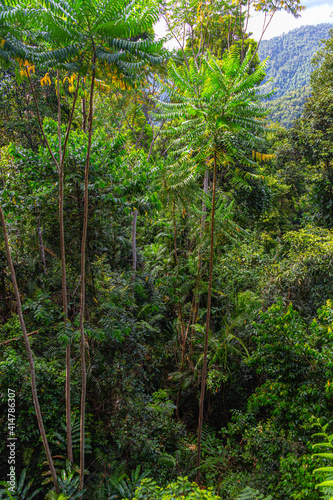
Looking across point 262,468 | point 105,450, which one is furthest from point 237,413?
point 105,450

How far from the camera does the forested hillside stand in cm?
276

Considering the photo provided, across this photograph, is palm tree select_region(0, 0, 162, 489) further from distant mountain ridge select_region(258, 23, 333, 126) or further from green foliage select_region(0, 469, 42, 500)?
distant mountain ridge select_region(258, 23, 333, 126)

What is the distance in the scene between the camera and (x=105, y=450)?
433 cm

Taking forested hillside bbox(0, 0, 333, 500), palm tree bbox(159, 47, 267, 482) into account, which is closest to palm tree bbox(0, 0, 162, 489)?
forested hillside bbox(0, 0, 333, 500)

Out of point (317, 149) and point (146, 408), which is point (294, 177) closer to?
point (317, 149)

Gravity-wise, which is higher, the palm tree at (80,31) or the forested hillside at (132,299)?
the palm tree at (80,31)

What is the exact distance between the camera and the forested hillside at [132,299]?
9.05 ft

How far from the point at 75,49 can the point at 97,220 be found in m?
2.49

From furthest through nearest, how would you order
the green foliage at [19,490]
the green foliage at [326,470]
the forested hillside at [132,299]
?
the green foliage at [19,490]
the forested hillside at [132,299]
the green foliage at [326,470]

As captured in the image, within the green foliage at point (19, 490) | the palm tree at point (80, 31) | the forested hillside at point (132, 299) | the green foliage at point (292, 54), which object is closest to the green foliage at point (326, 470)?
the forested hillside at point (132, 299)

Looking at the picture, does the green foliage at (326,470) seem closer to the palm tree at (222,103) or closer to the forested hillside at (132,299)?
the forested hillside at (132,299)

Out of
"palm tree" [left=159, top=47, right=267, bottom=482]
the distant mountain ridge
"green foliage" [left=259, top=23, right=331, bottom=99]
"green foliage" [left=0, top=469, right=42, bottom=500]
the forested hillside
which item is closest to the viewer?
the forested hillside

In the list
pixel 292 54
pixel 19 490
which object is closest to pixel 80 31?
pixel 19 490

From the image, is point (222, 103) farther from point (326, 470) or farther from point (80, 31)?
point (326, 470)
